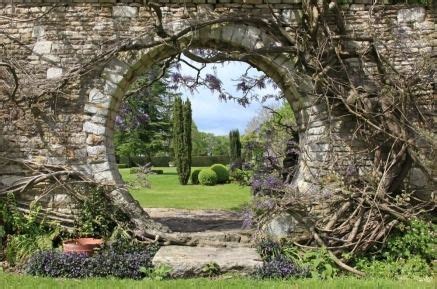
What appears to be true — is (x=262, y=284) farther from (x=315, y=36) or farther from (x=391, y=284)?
(x=315, y=36)

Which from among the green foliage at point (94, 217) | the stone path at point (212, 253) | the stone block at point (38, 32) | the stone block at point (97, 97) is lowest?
the stone path at point (212, 253)

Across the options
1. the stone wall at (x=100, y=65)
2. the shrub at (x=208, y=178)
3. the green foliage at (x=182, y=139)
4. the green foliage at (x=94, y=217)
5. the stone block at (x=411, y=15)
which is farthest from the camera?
the green foliage at (x=182, y=139)

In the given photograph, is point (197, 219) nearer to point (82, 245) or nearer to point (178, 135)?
point (82, 245)

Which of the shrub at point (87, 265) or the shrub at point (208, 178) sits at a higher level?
the shrub at point (208, 178)

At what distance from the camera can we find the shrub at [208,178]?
65.3 ft

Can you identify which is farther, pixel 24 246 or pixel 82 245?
pixel 24 246

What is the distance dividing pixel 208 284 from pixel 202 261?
634 millimetres

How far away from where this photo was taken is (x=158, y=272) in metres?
5.47

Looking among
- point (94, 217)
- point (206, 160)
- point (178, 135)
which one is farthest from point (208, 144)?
point (94, 217)

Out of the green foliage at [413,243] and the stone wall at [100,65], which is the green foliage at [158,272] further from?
the green foliage at [413,243]

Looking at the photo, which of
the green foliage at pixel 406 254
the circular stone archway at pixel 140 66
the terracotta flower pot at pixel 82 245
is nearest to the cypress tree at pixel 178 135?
the circular stone archway at pixel 140 66

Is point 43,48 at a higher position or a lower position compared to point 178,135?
higher

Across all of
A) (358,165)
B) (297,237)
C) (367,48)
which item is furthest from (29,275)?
(367,48)

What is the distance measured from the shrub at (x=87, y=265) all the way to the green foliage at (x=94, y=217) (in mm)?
527
